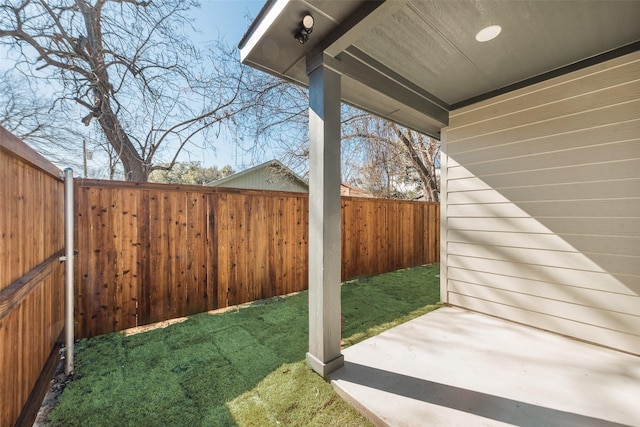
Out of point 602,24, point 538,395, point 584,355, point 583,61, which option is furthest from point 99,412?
point 583,61

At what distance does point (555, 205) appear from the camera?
248cm

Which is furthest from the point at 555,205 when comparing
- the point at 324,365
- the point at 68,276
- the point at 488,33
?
the point at 68,276

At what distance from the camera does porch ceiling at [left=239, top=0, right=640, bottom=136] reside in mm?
1627

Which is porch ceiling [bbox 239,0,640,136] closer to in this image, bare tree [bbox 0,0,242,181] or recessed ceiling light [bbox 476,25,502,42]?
recessed ceiling light [bbox 476,25,502,42]

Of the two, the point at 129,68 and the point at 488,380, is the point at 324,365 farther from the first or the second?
the point at 129,68

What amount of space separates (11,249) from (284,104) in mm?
5640

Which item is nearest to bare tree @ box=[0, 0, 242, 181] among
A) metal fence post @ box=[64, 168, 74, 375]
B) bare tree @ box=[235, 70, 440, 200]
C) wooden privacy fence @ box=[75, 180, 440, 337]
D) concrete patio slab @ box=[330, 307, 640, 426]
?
bare tree @ box=[235, 70, 440, 200]

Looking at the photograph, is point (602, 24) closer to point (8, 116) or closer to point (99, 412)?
point (99, 412)

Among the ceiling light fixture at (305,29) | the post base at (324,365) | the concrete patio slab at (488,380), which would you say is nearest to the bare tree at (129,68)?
the ceiling light fixture at (305,29)

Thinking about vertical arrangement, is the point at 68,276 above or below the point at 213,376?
above

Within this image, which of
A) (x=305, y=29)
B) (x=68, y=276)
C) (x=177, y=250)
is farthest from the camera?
(x=177, y=250)

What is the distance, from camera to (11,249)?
1306mm

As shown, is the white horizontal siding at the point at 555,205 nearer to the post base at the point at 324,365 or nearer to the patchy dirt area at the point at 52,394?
the post base at the point at 324,365

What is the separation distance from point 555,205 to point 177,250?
4.03 metres
